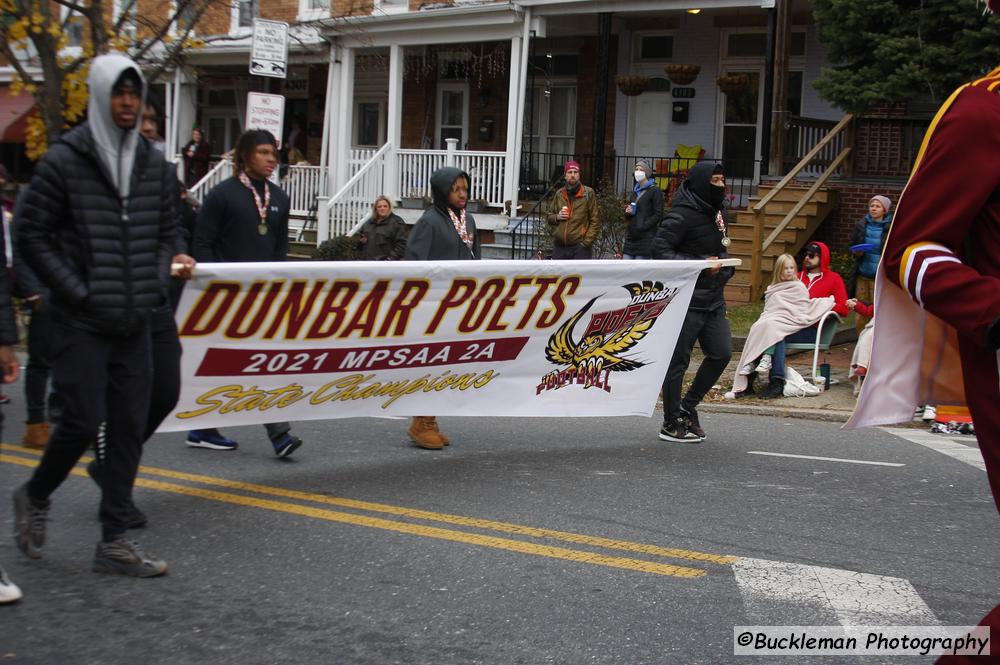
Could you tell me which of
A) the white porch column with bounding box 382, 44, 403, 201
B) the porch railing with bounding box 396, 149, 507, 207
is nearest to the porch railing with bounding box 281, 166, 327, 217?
the white porch column with bounding box 382, 44, 403, 201

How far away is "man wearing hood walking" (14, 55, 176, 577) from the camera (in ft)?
14.7

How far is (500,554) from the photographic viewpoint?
5258 mm

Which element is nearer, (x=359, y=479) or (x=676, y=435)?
(x=359, y=479)

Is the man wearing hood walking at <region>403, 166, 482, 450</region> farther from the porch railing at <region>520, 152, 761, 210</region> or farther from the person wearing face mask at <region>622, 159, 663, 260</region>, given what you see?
the porch railing at <region>520, 152, 761, 210</region>

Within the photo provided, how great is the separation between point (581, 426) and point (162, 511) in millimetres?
3756

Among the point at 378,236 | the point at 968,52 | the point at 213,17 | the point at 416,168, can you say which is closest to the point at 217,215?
the point at 378,236

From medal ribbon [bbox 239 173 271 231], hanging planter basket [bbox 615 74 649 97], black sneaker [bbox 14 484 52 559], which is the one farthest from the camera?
hanging planter basket [bbox 615 74 649 97]

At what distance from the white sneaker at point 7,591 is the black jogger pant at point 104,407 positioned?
45cm

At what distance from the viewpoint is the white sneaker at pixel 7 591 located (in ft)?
14.6

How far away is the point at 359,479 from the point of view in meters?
6.73

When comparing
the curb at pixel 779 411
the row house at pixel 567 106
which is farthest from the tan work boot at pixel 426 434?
the row house at pixel 567 106

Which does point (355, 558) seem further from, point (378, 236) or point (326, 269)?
point (378, 236)

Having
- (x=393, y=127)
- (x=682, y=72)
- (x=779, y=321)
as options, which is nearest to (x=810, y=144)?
→ (x=682, y=72)

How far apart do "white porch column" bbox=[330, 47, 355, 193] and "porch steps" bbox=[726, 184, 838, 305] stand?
812 cm
